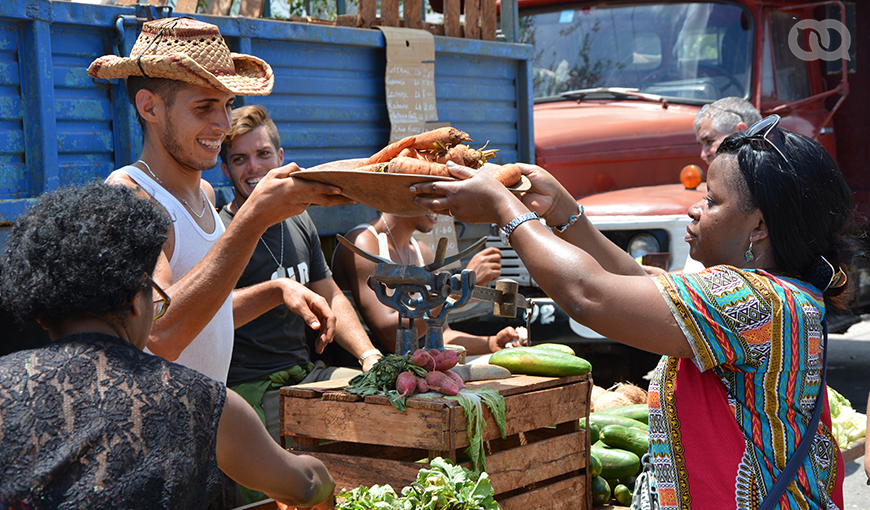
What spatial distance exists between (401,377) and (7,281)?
1.14m

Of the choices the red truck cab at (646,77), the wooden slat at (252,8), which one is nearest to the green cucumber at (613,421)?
the red truck cab at (646,77)

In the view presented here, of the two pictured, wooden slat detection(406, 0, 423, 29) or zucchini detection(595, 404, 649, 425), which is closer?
zucchini detection(595, 404, 649, 425)

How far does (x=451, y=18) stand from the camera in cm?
468

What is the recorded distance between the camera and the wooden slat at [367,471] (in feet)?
7.62

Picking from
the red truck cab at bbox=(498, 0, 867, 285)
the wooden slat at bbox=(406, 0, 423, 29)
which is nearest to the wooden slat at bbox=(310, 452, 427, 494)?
the wooden slat at bbox=(406, 0, 423, 29)

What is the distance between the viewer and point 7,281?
4.98ft

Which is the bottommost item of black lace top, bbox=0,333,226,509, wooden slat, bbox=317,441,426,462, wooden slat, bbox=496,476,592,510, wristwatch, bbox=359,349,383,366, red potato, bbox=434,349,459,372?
wooden slat, bbox=496,476,592,510

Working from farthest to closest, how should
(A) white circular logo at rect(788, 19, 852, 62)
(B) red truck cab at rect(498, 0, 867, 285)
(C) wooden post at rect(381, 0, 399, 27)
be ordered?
1. (A) white circular logo at rect(788, 19, 852, 62)
2. (B) red truck cab at rect(498, 0, 867, 285)
3. (C) wooden post at rect(381, 0, 399, 27)

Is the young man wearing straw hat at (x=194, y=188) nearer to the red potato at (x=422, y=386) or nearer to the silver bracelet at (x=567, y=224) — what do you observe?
the red potato at (x=422, y=386)

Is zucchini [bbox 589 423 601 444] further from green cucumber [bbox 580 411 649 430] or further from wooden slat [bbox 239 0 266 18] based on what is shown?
wooden slat [bbox 239 0 266 18]

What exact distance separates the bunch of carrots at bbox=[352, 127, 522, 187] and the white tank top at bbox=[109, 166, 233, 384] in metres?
Result: 0.57

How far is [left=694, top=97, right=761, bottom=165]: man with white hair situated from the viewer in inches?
187

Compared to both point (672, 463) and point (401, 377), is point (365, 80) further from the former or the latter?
point (672, 463)

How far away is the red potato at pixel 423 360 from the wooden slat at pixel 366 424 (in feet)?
0.54
